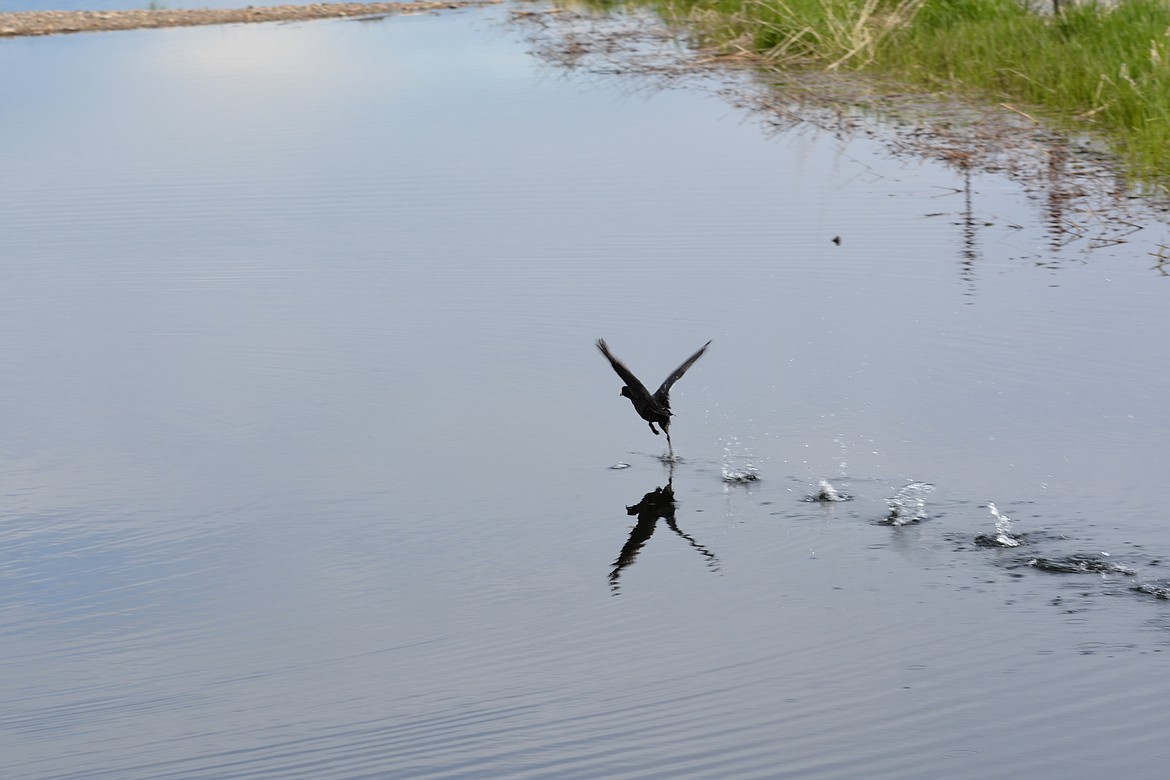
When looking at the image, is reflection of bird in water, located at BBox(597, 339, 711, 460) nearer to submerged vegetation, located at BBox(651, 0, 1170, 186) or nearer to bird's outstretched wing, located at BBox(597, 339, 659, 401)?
bird's outstretched wing, located at BBox(597, 339, 659, 401)

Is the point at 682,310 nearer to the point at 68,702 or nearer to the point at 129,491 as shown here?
the point at 129,491

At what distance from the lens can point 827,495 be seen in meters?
5.45

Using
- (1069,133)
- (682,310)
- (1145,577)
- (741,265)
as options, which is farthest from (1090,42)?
(1145,577)

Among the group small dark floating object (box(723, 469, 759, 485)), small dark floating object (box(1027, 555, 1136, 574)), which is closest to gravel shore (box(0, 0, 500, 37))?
small dark floating object (box(723, 469, 759, 485))

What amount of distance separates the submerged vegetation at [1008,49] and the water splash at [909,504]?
4830 mm

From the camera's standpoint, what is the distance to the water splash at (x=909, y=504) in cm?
522

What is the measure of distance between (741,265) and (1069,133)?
371 cm

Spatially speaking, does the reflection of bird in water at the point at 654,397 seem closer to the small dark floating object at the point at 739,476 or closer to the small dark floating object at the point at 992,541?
the small dark floating object at the point at 739,476

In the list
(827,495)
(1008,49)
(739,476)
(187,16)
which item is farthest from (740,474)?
(187,16)

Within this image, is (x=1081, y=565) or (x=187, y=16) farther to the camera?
(x=187, y=16)

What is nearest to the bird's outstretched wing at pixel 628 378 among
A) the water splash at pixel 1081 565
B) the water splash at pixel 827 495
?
the water splash at pixel 827 495

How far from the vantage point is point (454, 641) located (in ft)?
15.1

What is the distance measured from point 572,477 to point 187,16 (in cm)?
1678

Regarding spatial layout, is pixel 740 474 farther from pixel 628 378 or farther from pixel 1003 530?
pixel 1003 530
